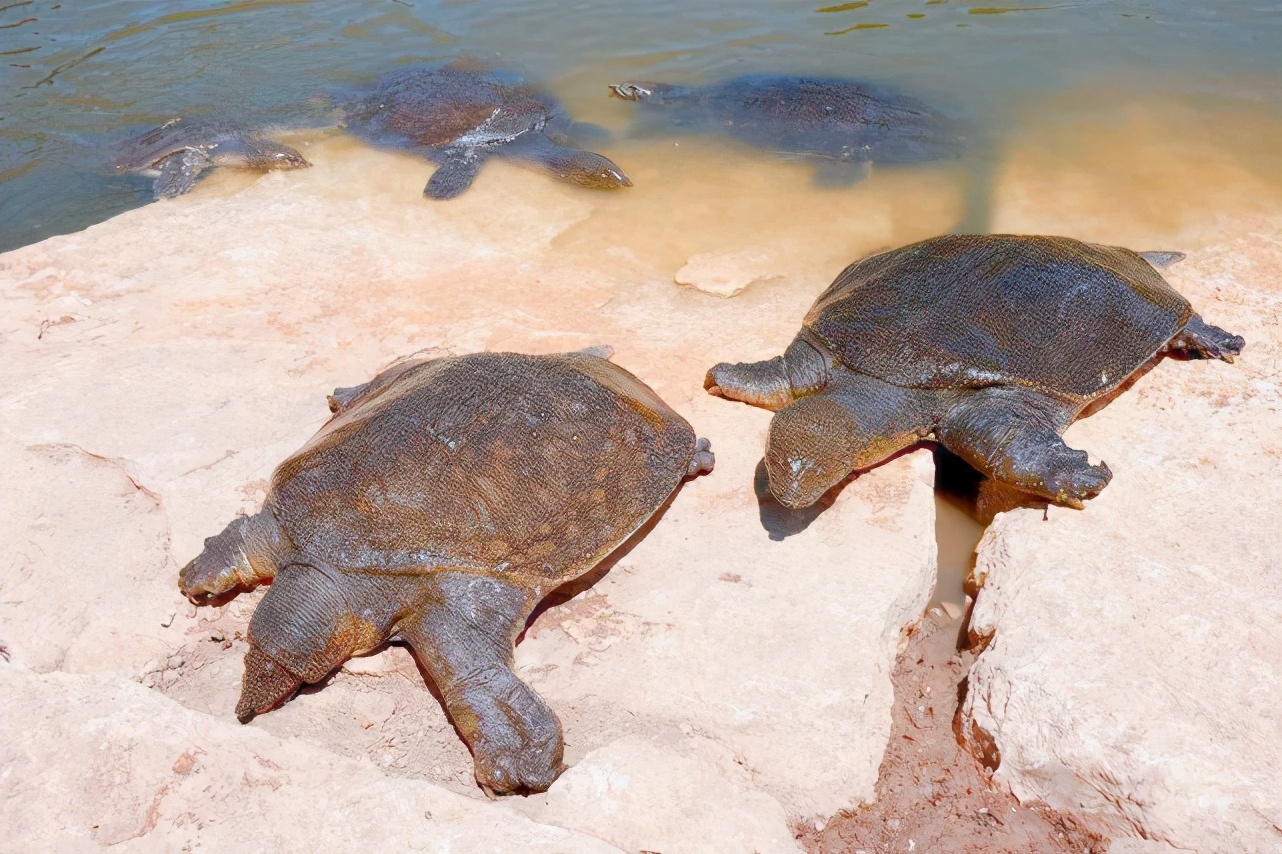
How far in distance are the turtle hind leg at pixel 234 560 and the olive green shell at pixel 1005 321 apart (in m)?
2.75

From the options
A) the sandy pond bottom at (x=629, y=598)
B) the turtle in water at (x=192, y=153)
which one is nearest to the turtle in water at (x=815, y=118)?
the sandy pond bottom at (x=629, y=598)

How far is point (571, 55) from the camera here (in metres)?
9.60

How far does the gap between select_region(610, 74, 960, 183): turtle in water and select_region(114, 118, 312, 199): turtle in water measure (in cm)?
333

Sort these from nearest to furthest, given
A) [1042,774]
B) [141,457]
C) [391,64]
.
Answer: [1042,774]
[141,457]
[391,64]

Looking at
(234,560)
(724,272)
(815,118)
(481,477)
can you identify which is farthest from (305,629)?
(815,118)

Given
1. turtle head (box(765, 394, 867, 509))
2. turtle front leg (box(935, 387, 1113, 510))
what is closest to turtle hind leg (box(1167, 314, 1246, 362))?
turtle front leg (box(935, 387, 1113, 510))

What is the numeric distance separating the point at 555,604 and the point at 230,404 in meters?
2.05

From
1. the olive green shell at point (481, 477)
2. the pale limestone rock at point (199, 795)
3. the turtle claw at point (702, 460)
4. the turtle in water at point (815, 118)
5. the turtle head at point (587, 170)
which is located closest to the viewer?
the pale limestone rock at point (199, 795)

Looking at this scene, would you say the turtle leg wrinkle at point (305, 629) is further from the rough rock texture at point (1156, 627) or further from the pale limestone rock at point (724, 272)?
the pale limestone rock at point (724, 272)

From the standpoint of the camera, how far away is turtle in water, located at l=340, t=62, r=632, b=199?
696cm

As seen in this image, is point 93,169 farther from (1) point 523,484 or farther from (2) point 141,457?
(1) point 523,484

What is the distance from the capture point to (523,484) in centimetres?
331

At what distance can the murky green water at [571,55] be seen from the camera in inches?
305

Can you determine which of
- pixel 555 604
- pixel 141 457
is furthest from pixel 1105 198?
pixel 141 457
